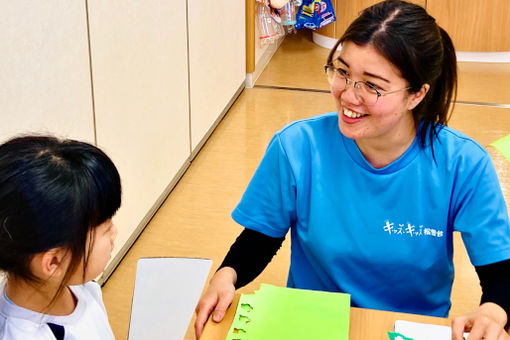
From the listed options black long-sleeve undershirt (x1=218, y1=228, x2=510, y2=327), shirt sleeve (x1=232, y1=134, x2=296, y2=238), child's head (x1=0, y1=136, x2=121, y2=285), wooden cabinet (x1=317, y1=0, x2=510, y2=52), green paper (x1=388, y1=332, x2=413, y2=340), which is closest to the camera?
child's head (x1=0, y1=136, x2=121, y2=285)

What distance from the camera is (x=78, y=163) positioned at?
3.43 ft

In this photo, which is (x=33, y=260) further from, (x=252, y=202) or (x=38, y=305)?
(x=252, y=202)

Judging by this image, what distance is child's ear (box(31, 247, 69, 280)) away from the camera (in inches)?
40.4

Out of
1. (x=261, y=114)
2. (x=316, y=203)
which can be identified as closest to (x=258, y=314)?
(x=316, y=203)

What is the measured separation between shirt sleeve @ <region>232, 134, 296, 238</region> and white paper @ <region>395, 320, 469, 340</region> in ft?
1.26

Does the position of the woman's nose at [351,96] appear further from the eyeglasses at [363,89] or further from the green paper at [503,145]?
the green paper at [503,145]

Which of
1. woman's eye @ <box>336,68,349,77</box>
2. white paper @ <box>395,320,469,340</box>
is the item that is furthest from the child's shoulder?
woman's eye @ <box>336,68,349,77</box>

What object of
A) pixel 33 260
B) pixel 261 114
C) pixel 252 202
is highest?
pixel 33 260

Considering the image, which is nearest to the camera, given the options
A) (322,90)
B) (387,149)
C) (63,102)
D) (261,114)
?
(387,149)

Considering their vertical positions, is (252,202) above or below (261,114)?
above

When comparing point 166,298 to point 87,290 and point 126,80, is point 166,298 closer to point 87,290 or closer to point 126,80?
point 87,290

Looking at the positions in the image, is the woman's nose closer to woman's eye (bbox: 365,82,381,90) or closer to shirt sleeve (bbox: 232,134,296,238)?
woman's eye (bbox: 365,82,381,90)

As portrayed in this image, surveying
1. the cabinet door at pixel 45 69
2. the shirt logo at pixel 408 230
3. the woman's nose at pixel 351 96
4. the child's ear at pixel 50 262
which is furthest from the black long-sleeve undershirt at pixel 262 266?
the cabinet door at pixel 45 69

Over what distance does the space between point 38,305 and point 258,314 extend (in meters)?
0.38
